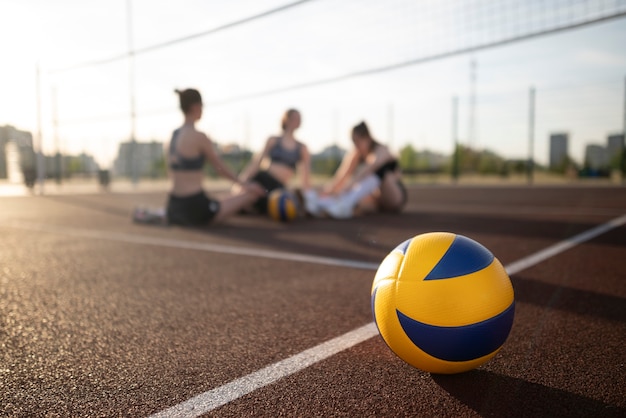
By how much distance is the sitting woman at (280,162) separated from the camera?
7.80 metres

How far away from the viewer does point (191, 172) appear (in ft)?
→ 21.4

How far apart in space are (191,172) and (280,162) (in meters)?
1.82

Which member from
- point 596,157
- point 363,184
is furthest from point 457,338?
point 596,157

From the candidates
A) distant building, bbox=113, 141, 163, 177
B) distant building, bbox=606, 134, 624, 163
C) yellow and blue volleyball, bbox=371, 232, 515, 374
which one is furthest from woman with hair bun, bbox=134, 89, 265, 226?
distant building, bbox=113, 141, 163, 177

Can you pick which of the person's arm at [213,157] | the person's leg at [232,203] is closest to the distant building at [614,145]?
the person's leg at [232,203]

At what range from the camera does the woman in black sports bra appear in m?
6.38

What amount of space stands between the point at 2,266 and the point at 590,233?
5.95m

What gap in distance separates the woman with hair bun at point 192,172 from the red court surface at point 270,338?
1.77 metres

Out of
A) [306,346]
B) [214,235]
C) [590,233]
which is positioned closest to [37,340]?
→ [306,346]

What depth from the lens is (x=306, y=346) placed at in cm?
219

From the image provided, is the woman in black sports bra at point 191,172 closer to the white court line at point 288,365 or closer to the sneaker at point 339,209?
the sneaker at point 339,209

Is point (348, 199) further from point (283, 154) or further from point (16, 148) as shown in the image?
point (16, 148)

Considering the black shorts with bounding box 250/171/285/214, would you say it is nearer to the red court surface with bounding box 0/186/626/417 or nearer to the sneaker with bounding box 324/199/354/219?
the sneaker with bounding box 324/199/354/219

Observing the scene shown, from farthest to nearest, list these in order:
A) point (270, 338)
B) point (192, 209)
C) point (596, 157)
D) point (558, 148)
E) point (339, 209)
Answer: point (558, 148) < point (596, 157) < point (339, 209) < point (192, 209) < point (270, 338)
